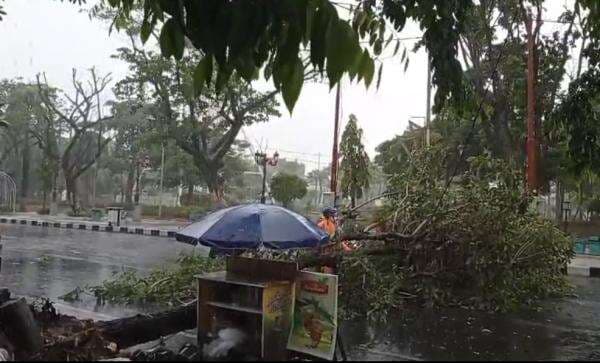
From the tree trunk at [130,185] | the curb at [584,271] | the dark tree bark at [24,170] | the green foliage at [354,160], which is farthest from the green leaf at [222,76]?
the tree trunk at [130,185]

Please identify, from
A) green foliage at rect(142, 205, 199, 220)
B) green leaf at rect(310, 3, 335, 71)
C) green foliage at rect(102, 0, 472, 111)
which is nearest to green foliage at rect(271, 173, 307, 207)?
green foliage at rect(142, 205, 199, 220)

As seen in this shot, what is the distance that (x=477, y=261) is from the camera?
1027cm

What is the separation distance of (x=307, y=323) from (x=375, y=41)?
131 inches

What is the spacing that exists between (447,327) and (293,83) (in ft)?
24.1

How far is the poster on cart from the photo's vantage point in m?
5.59

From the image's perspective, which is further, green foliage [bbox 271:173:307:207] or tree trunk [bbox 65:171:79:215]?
tree trunk [bbox 65:171:79:215]

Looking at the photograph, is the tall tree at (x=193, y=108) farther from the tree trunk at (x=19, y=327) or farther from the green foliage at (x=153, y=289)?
the tree trunk at (x=19, y=327)

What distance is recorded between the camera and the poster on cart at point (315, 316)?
18.3 ft

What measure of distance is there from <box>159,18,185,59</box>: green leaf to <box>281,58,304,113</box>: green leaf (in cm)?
53

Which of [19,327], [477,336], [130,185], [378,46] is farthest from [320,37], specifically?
[130,185]

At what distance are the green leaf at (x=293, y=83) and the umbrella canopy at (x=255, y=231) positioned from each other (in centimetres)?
392

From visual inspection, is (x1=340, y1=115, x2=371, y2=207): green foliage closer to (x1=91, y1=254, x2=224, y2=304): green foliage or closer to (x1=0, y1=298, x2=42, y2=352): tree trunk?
(x1=91, y1=254, x2=224, y2=304): green foliage

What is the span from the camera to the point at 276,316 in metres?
5.77

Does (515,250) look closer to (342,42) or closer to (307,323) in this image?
(307,323)
